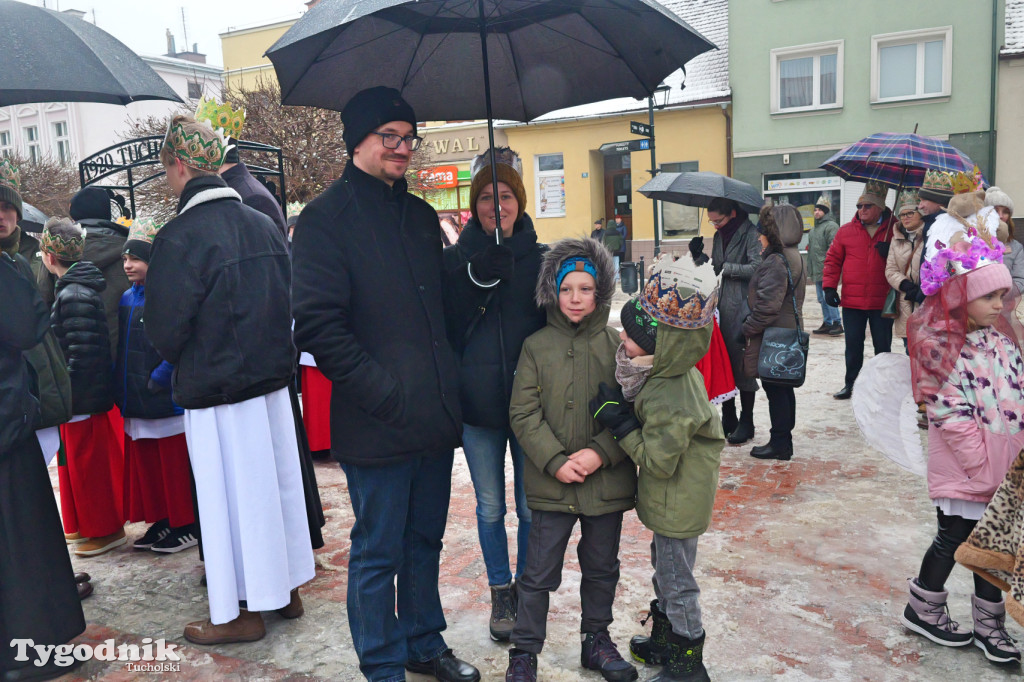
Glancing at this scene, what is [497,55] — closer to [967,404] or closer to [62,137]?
[967,404]

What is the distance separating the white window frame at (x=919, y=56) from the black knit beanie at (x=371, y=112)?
20947mm

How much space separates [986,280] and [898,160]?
3572 mm

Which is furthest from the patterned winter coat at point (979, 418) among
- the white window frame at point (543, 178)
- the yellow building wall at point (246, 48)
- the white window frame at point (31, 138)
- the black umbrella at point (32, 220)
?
the white window frame at point (31, 138)

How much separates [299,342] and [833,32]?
2200cm

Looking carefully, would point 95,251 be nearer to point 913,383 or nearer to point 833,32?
point 913,383

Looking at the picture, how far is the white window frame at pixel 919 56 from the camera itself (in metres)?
19.6

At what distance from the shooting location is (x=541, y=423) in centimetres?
308

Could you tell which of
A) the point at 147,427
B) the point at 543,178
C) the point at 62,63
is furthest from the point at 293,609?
the point at 543,178

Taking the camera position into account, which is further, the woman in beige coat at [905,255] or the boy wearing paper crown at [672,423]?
the woman in beige coat at [905,255]

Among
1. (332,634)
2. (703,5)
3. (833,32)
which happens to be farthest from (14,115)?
(332,634)

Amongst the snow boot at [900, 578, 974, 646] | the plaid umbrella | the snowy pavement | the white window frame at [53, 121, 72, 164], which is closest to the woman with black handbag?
the snowy pavement

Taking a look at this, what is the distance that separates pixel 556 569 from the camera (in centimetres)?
312

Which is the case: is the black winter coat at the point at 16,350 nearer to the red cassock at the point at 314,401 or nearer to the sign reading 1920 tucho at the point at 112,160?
the red cassock at the point at 314,401

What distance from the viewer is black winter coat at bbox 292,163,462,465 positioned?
8.94 ft
